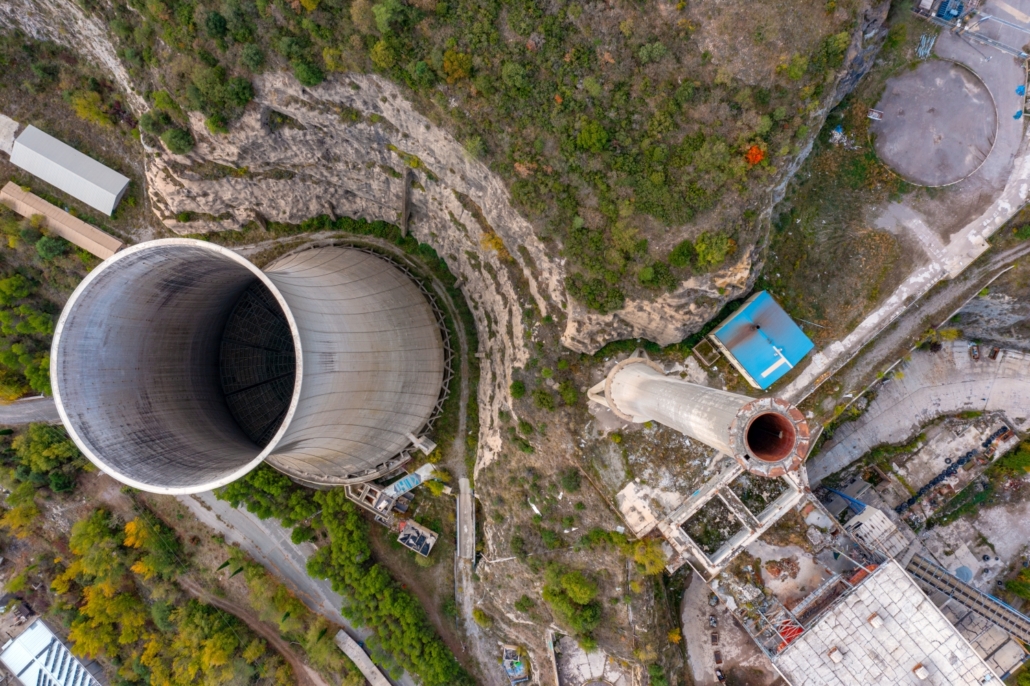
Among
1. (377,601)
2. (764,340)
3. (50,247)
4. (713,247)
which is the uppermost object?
(713,247)

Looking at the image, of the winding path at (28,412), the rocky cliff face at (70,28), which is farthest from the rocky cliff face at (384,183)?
the winding path at (28,412)

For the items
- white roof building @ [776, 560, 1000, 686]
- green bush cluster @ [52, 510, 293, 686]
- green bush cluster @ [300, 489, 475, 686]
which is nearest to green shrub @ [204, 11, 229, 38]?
green bush cluster @ [300, 489, 475, 686]

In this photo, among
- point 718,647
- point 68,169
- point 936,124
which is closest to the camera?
point 936,124

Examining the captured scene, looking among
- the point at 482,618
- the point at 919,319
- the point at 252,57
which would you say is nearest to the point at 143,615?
the point at 482,618

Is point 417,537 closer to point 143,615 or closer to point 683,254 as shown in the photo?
point 143,615

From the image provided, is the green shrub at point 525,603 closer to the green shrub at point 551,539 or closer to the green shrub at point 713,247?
the green shrub at point 551,539
